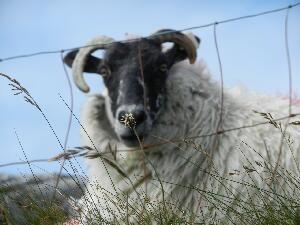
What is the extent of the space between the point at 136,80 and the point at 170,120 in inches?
16.9

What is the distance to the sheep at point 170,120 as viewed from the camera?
14.1 feet

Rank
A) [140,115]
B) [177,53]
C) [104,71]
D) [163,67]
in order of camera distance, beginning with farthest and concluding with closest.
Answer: [177,53], [104,71], [163,67], [140,115]

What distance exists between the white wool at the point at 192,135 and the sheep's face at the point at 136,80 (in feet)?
0.33

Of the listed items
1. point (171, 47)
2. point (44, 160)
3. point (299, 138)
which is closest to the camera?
point (44, 160)

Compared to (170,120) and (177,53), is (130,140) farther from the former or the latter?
(177,53)

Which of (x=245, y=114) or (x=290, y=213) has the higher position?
(x=290, y=213)

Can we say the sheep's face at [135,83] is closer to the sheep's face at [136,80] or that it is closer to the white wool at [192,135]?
the sheep's face at [136,80]

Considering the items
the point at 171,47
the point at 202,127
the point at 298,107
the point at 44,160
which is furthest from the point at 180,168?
the point at 44,160

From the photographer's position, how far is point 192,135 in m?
4.73

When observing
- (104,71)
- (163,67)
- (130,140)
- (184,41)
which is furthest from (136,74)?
(184,41)

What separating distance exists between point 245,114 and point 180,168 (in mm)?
718

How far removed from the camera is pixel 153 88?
4.93m

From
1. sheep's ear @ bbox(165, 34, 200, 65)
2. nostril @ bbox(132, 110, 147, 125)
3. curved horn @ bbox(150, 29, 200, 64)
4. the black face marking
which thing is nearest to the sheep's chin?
nostril @ bbox(132, 110, 147, 125)

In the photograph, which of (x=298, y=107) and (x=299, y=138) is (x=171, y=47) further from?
(x=299, y=138)
